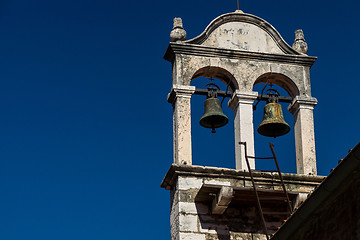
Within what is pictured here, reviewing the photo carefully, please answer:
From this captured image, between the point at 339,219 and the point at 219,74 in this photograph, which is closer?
the point at 339,219

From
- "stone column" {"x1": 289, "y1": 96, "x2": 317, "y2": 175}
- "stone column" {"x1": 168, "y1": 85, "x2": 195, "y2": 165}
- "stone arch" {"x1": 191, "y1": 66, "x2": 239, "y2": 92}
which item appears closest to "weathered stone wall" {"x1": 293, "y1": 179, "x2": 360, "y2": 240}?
"stone column" {"x1": 168, "y1": 85, "x2": 195, "y2": 165}

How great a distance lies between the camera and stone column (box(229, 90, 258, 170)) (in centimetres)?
1138

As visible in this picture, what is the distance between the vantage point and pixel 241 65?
12.0 meters

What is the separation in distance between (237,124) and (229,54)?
986 millimetres

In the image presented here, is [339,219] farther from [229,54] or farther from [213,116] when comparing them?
[229,54]

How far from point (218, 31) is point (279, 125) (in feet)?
5.41

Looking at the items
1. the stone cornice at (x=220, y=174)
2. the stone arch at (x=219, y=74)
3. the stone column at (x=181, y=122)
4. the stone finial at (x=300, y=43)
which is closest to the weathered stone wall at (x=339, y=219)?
the stone cornice at (x=220, y=174)

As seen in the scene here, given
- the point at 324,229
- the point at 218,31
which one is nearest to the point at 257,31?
the point at 218,31

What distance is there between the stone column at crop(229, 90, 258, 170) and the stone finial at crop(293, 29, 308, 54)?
3.68 feet

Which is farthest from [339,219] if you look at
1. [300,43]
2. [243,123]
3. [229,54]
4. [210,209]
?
[300,43]

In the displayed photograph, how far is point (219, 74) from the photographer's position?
12.0m

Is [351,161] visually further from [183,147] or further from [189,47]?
[189,47]

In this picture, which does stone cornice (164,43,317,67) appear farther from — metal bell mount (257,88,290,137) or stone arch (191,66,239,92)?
metal bell mount (257,88,290,137)

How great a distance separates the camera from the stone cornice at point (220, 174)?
10.9 meters
